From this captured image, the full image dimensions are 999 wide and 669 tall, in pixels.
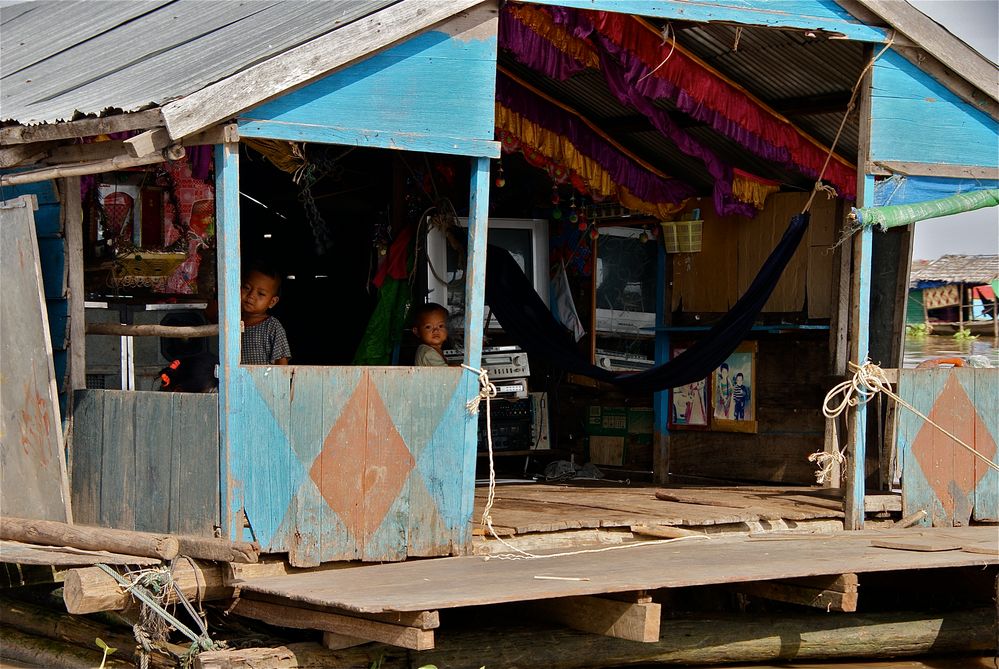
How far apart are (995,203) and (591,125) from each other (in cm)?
283

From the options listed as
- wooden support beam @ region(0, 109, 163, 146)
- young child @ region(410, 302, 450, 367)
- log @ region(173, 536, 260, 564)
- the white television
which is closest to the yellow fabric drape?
the white television

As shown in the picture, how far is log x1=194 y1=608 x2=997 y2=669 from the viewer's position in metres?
5.39

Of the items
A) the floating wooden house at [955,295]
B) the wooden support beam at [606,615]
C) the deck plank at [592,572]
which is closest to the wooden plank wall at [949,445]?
the deck plank at [592,572]

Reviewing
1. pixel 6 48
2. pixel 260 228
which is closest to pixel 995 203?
pixel 260 228

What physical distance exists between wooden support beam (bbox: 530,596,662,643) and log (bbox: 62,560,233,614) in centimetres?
150

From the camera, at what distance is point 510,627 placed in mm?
5949

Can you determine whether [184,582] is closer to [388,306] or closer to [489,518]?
[489,518]

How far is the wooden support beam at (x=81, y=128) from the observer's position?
16.9ft

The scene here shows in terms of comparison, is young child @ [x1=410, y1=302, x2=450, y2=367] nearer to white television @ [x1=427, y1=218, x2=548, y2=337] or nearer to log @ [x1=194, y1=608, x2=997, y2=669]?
white television @ [x1=427, y1=218, x2=548, y2=337]

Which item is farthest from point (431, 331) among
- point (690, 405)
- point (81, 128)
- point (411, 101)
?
point (81, 128)

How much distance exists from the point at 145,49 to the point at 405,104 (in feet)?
6.81

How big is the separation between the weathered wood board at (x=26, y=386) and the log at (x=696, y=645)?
1538 mm

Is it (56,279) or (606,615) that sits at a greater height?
(56,279)

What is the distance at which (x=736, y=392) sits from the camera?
8.95m
